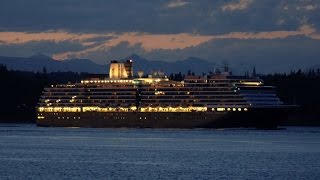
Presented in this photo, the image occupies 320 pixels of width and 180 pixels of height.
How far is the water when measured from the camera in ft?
265

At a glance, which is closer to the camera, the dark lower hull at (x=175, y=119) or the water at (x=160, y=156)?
the water at (x=160, y=156)

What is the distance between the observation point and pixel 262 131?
14775 centimetres

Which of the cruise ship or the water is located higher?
the cruise ship

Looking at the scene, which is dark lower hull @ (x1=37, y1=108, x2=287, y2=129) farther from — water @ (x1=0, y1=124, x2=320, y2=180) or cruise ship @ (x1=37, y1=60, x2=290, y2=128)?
water @ (x1=0, y1=124, x2=320, y2=180)

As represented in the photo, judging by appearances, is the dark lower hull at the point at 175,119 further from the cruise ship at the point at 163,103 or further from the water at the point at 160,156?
the water at the point at 160,156

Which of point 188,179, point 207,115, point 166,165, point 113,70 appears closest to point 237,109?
point 207,115

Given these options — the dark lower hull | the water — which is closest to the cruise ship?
the dark lower hull

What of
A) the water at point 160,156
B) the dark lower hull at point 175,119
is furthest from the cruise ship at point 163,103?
the water at point 160,156

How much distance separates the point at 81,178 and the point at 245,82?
7781 centimetres

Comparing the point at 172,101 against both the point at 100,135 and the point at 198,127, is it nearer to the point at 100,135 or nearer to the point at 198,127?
the point at 198,127

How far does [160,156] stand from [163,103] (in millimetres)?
56485

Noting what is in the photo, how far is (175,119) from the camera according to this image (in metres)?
152

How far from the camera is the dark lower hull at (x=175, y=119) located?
148 metres

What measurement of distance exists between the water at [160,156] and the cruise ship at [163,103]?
813cm
